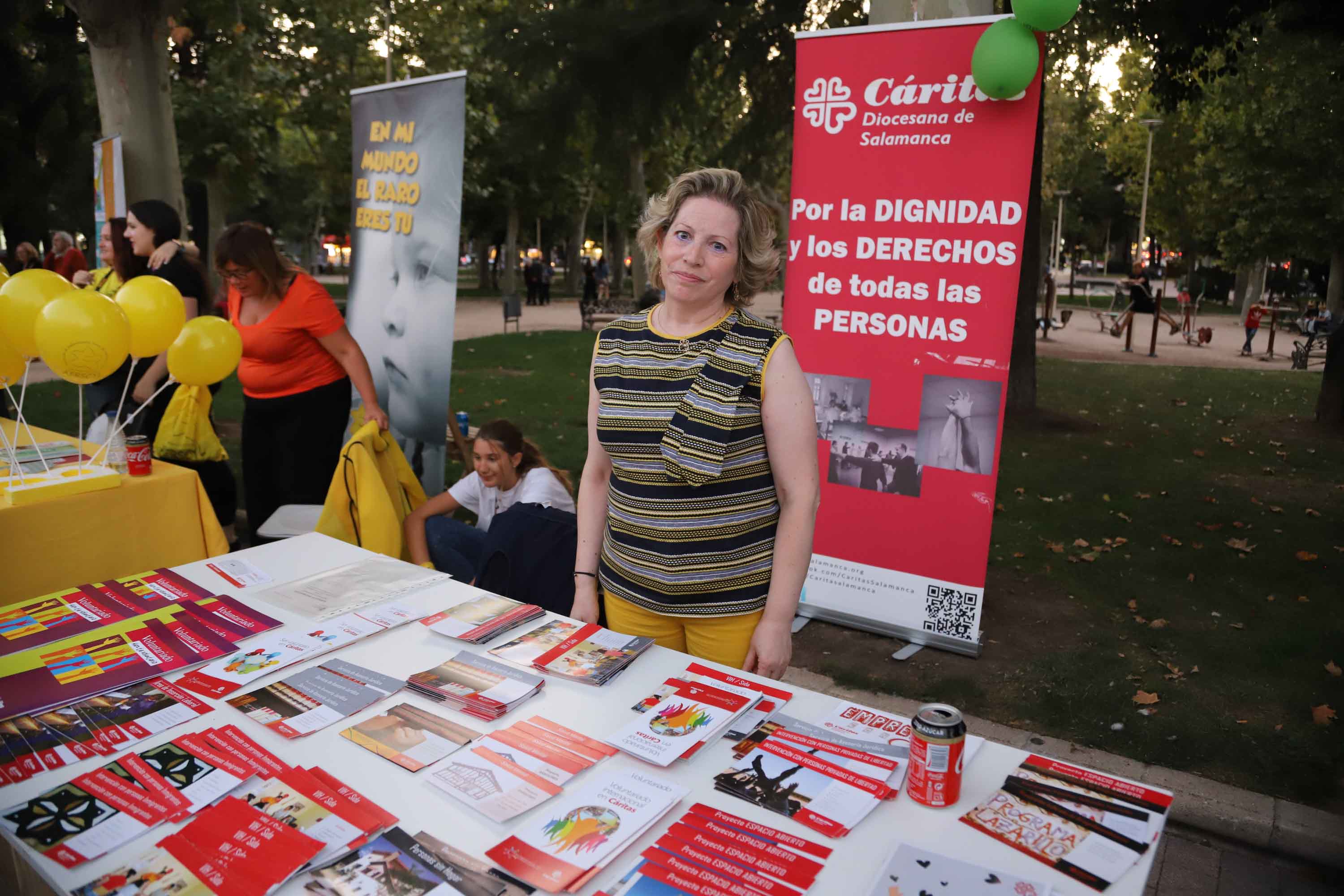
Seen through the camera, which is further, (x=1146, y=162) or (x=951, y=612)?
(x=1146, y=162)

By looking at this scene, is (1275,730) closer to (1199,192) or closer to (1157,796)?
(1157,796)

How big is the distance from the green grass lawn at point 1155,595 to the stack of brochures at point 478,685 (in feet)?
8.09

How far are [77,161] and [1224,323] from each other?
96.5 ft

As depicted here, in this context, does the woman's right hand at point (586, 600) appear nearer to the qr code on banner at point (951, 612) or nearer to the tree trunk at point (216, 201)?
the qr code on banner at point (951, 612)

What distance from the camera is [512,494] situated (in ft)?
13.4

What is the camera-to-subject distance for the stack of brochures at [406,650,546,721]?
6.36 ft

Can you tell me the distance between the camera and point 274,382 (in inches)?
171

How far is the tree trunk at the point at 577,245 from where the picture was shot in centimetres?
3038

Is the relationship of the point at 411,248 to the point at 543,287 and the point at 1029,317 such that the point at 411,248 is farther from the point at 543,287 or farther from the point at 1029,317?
the point at 543,287

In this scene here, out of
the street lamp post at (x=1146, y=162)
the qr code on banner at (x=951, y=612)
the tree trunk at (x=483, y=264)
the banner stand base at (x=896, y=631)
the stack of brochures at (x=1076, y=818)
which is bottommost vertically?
the banner stand base at (x=896, y=631)

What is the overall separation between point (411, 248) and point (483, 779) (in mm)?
4396

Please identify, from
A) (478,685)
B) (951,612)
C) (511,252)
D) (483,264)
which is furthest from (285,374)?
(483,264)

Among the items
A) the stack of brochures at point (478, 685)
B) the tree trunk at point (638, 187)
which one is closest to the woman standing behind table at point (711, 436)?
the tree trunk at point (638, 187)

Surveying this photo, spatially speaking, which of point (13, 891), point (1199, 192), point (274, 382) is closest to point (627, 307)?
point (274, 382)
